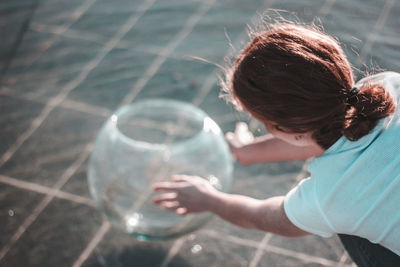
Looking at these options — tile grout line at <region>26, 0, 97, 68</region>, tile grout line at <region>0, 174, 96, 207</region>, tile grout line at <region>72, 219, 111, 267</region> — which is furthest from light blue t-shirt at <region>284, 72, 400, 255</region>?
tile grout line at <region>26, 0, 97, 68</region>

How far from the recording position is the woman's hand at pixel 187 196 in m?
1.24

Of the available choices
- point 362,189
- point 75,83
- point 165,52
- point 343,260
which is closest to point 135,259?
point 343,260

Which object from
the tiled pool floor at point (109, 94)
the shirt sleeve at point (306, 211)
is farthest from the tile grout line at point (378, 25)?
the shirt sleeve at point (306, 211)

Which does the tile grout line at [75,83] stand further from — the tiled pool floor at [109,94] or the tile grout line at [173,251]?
the tile grout line at [173,251]

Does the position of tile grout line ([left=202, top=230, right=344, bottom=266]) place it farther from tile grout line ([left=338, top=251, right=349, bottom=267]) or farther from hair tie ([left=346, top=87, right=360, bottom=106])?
hair tie ([left=346, top=87, right=360, bottom=106])

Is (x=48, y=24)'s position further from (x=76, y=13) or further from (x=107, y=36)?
(x=107, y=36)

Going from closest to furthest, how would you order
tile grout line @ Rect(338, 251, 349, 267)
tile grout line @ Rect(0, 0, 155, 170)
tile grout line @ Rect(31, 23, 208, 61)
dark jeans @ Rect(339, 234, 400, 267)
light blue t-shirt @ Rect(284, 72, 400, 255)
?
light blue t-shirt @ Rect(284, 72, 400, 255) → dark jeans @ Rect(339, 234, 400, 267) → tile grout line @ Rect(338, 251, 349, 267) → tile grout line @ Rect(0, 0, 155, 170) → tile grout line @ Rect(31, 23, 208, 61)

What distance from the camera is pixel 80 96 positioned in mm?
2154

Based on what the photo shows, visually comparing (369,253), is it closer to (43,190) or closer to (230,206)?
(230,206)

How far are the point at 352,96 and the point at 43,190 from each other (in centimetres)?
129

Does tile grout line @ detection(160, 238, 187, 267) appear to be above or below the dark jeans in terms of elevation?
below

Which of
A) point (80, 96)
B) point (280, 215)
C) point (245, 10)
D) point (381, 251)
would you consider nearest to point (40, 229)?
point (80, 96)

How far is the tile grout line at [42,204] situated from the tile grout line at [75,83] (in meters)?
0.26

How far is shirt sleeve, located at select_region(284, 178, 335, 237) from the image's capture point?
90cm
